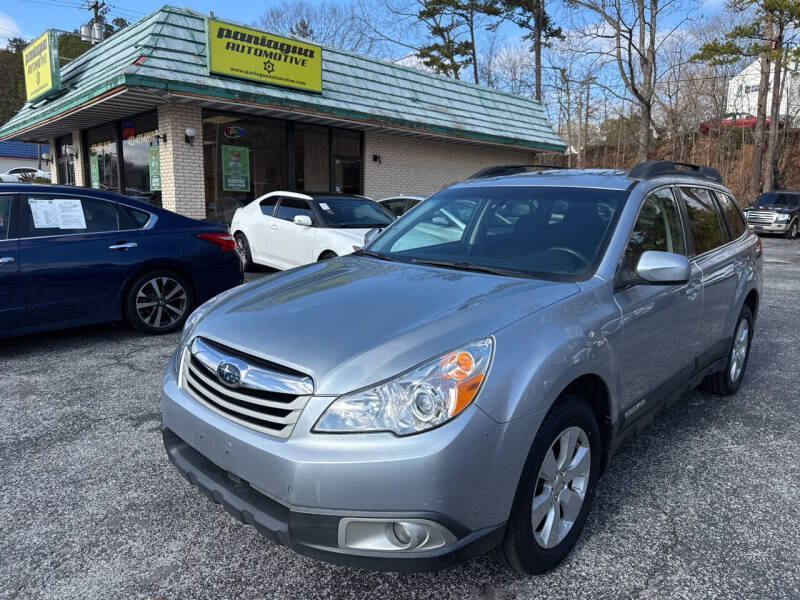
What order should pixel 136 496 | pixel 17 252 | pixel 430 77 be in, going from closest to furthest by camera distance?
pixel 136 496, pixel 17 252, pixel 430 77

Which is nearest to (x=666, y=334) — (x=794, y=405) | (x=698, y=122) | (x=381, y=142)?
(x=794, y=405)

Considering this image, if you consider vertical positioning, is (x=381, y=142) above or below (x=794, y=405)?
above

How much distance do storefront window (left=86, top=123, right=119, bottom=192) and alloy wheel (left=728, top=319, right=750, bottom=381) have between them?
1379cm

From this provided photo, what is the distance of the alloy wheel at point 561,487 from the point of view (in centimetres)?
223

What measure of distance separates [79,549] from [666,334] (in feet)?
9.77

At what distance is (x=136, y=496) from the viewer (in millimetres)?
2896

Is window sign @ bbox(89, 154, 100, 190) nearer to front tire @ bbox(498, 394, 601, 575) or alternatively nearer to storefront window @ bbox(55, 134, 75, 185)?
storefront window @ bbox(55, 134, 75, 185)

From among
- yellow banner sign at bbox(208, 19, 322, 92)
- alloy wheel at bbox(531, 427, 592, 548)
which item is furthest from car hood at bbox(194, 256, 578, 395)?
yellow banner sign at bbox(208, 19, 322, 92)

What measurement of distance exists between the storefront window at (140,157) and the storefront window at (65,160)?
3264 mm

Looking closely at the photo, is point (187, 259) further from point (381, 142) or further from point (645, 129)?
point (645, 129)

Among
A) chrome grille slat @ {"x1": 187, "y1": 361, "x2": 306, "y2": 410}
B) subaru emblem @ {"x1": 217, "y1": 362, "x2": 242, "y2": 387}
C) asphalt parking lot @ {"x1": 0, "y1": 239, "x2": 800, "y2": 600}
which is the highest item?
subaru emblem @ {"x1": 217, "y1": 362, "x2": 242, "y2": 387}

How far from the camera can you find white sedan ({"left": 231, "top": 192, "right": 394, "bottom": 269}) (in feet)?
27.4

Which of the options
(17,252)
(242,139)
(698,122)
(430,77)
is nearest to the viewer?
(17,252)

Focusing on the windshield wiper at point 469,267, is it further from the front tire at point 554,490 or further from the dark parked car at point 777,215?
the dark parked car at point 777,215
